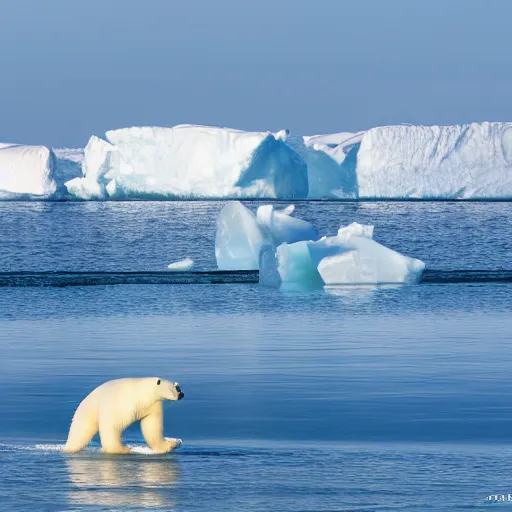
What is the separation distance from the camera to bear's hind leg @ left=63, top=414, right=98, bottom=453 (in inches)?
298

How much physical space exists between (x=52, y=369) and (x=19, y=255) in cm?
3745

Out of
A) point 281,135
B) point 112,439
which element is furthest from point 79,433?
point 281,135

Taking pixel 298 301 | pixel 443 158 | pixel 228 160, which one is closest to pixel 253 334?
pixel 298 301

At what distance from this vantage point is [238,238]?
104ft

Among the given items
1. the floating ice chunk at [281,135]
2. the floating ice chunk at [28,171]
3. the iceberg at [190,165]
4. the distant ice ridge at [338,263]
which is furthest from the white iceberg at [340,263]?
the floating ice chunk at [28,171]

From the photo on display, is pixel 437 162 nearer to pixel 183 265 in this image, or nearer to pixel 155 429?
pixel 183 265

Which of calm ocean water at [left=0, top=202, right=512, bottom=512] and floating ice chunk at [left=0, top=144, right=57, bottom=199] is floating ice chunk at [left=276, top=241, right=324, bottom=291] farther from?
floating ice chunk at [left=0, top=144, right=57, bottom=199]

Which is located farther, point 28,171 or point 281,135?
point 28,171

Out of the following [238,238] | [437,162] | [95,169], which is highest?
[95,169]

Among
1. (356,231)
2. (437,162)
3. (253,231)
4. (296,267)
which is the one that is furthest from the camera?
(437,162)

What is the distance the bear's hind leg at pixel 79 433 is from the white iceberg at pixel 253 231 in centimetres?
2224

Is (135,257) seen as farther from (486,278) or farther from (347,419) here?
(347,419)

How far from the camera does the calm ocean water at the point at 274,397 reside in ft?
21.1

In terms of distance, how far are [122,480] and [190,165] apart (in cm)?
8016
